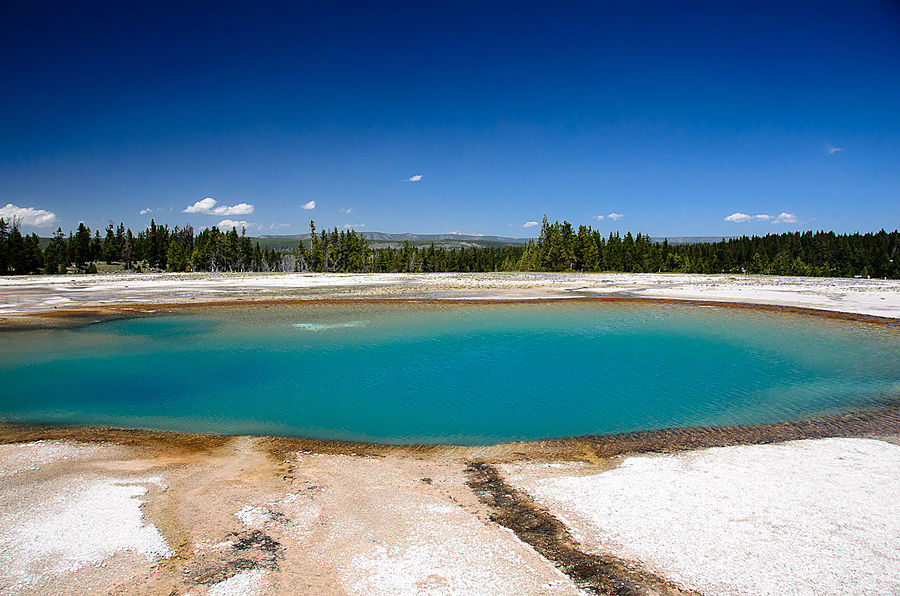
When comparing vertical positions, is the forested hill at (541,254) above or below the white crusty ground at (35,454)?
above

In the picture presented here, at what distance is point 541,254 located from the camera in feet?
305

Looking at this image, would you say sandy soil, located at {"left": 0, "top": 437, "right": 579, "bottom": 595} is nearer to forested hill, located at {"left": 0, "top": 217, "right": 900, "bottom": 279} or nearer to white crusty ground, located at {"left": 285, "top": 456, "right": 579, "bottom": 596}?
white crusty ground, located at {"left": 285, "top": 456, "right": 579, "bottom": 596}

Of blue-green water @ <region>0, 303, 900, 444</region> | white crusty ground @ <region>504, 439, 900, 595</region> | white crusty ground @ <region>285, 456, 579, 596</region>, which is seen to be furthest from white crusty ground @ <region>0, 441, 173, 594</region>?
white crusty ground @ <region>504, 439, 900, 595</region>

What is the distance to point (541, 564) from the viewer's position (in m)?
4.86

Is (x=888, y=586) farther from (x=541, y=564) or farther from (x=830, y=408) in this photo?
(x=830, y=408)

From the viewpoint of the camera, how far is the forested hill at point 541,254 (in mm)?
87750

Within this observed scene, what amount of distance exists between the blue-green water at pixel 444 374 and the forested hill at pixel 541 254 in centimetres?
6948

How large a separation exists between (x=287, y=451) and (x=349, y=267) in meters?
91.6

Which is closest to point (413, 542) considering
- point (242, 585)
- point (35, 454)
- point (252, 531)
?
point (242, 585)

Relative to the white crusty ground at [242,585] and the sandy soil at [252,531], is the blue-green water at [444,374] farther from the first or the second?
the white crusty ground at [242,585]

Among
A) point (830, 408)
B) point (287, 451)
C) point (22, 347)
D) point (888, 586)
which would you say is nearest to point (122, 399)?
point (287, 451)

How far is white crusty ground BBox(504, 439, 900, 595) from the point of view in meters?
4.68

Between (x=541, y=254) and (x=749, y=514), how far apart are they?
88.9 meters

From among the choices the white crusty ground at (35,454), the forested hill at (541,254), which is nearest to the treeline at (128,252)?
the forested hill at (541,254)
